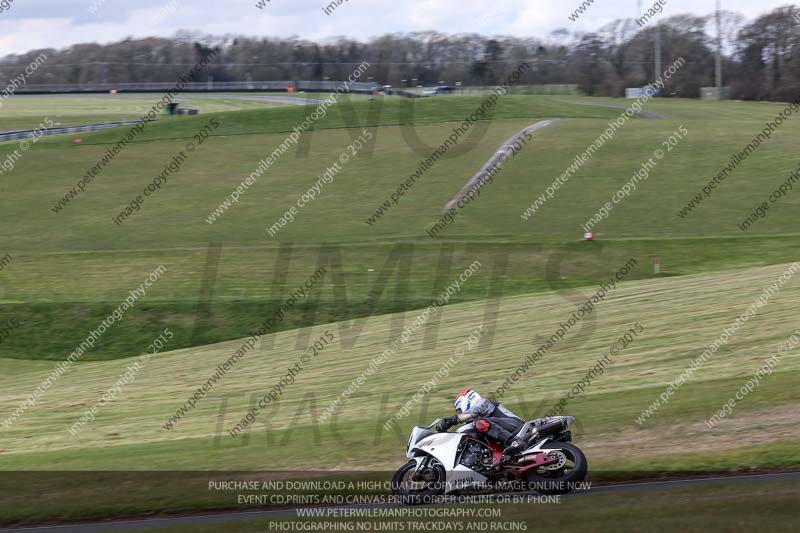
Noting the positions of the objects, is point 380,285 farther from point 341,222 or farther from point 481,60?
point 481,60

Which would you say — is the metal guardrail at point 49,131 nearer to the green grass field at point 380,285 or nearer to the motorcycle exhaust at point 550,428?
the green grass field at point 380,285

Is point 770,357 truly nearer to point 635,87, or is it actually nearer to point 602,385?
point 602,385

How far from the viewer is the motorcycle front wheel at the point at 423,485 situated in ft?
37.2

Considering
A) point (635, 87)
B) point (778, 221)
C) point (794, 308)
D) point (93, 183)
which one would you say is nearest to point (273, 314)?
point (794, 308)

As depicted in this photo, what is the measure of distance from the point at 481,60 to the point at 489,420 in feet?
314

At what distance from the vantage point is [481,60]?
103125mm

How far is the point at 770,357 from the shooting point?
57.8 ft

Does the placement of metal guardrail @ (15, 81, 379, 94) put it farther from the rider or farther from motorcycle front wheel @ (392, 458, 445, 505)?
motorcycle front wheel @ (392, 458, 445, 505)

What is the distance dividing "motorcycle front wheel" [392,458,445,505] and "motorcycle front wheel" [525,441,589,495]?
45.6 inches

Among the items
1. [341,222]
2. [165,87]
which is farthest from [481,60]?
[341,222]

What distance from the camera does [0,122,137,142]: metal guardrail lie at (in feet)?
195

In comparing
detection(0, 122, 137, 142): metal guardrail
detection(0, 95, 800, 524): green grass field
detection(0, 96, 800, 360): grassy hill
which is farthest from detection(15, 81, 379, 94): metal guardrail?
detection(0, 96, 800, 360): grassy hill

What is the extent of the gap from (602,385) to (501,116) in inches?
1671

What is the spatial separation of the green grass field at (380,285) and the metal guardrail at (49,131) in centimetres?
494
